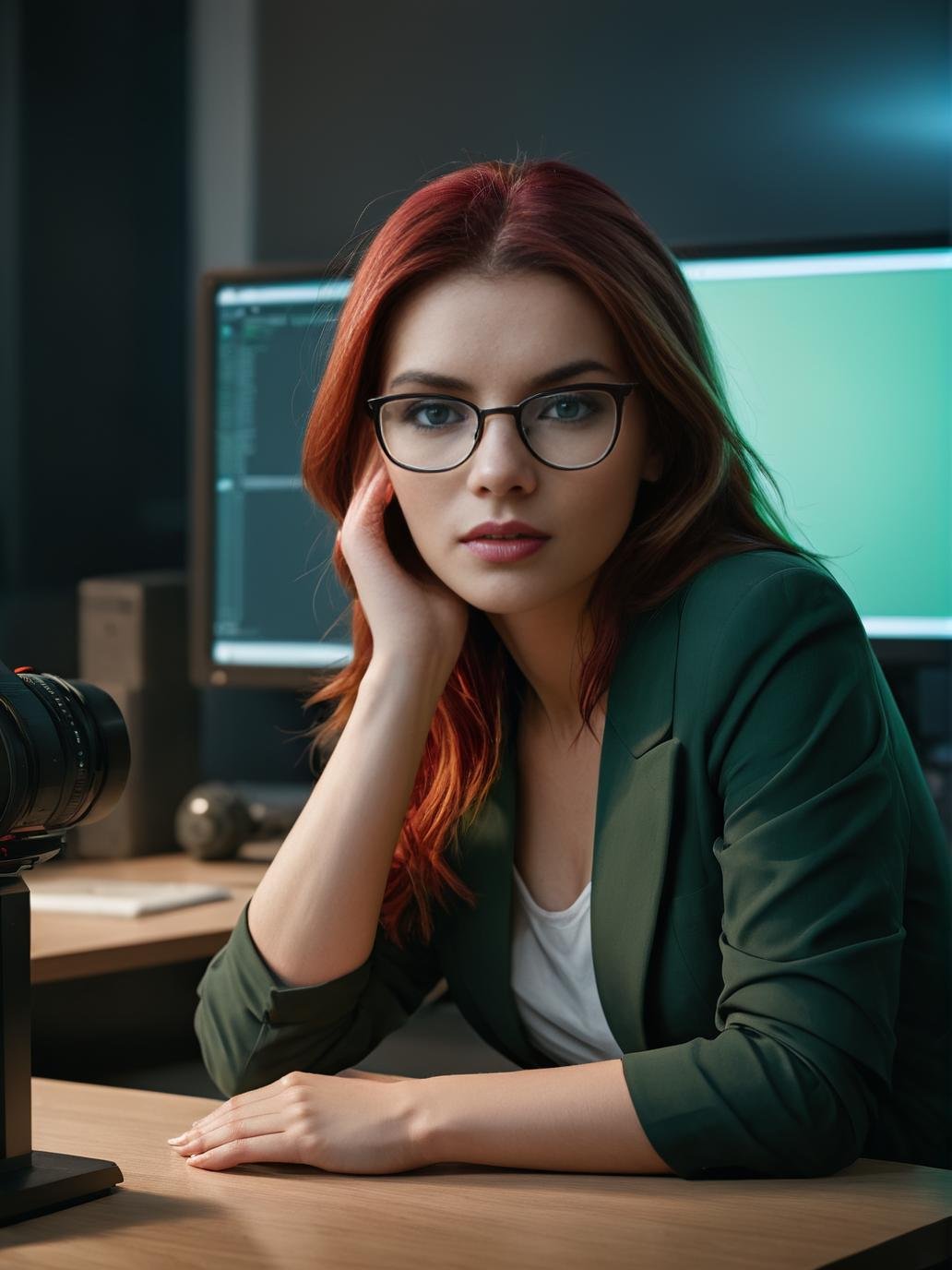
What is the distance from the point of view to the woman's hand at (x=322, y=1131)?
0.98 metres

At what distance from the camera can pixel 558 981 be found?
1.25 meters

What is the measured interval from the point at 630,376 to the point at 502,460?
0.13 meters

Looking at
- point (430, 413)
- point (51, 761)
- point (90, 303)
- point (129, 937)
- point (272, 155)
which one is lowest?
point (129, 937)

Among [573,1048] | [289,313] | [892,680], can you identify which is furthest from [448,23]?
[573,1048]

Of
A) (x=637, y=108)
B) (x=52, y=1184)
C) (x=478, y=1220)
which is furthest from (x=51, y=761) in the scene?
(x=637, y=108)

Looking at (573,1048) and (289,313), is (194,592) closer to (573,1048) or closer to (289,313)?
(289,313)

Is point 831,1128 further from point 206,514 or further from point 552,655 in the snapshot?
point 206,514

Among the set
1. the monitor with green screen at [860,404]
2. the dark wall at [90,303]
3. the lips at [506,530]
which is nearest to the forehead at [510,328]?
the lips at [506,530]

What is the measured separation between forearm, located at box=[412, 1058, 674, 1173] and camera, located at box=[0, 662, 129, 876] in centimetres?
28

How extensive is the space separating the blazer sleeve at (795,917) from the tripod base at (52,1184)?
32 cm

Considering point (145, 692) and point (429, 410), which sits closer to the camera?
point (429, 410)

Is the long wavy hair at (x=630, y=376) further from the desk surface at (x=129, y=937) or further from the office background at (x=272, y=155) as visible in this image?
the office background at (x=272, y=155)

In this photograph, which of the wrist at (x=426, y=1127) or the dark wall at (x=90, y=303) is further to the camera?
the dark wall at (x=90, y=303)

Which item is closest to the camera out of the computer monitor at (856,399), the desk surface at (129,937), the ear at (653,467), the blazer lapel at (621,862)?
the blazer lapel at (621,862)
